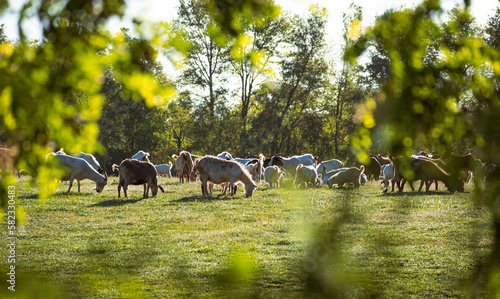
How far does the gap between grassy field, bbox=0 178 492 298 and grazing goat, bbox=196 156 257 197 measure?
2.64 feet

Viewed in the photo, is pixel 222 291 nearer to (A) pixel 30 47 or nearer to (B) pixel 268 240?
(A) pixel 30 47

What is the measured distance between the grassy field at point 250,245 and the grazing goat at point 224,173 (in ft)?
2.64

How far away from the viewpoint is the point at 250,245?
8.59 m

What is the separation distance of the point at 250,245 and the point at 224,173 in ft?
33.3

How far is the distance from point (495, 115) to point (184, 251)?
273 inches

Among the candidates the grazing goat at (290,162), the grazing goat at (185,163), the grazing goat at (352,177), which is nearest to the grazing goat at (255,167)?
the grazing goat at (290,162)

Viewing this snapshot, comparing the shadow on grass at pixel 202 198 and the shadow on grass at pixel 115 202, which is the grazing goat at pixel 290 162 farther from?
the shadow on grass at pixel 115 202

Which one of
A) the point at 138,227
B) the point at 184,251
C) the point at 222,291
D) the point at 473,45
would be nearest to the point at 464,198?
the point at 473,45

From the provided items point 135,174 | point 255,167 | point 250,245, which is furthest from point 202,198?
point 250,245

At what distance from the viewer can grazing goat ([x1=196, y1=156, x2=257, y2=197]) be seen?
1858 centimetres

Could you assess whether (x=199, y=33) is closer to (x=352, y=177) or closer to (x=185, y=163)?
(x=352, y=177)

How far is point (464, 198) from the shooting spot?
1.79 metres

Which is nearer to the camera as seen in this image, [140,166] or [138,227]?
[138,227]

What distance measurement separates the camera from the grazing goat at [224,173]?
731 inches
